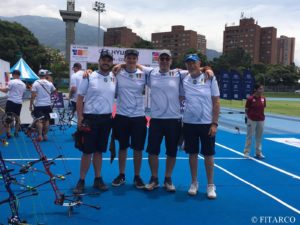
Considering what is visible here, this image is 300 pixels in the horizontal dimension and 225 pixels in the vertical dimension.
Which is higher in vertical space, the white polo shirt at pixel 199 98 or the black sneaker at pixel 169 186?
the white polo shirt at pixel 199 98

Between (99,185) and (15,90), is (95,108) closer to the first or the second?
(99,185)

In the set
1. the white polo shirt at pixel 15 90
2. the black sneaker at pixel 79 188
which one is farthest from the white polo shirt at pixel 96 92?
the white polo shirt at pixel 15 90

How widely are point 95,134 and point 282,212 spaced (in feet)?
8.92

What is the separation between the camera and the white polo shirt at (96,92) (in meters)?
5.32

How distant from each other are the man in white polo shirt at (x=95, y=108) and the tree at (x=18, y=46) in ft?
198

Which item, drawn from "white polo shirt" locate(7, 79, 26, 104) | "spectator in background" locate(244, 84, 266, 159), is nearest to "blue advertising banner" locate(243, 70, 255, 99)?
"spectator in background" locate(244, 84, 266, 159)

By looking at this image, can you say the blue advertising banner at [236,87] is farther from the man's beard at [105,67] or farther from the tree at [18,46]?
the tree at [18,46]

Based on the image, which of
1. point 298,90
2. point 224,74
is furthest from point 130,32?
point 224,74

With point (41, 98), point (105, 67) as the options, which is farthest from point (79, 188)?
point (41, 98)

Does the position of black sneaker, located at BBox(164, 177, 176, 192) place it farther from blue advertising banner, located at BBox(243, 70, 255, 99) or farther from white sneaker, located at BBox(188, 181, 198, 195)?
blue advertising banner, located at BBox(243, 70, 255, 99)

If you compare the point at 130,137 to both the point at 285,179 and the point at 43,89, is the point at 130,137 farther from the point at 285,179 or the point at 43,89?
the point at 43,89

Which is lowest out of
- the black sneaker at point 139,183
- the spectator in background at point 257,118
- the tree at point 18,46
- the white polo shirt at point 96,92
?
the black sneaker at point 139,183

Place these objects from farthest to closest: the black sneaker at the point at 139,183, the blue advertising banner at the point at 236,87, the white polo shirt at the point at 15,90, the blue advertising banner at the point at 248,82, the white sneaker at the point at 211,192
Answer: the blue advertising banner at the point at 236,87, the blue advertising banner at the point at 248,82, the white polo shirt at the point at 15,90, the black sneaker at the point at 139,183, the white sneaker at the point at 211,192

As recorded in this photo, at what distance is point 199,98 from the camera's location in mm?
5320
